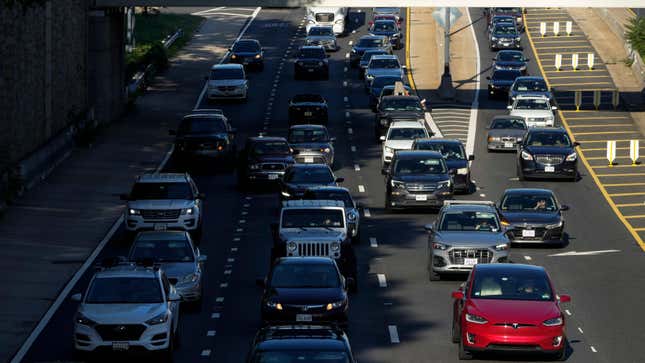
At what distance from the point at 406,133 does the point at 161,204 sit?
51.0 ft

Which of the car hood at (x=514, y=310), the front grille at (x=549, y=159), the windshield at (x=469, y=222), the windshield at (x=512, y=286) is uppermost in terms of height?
the windshield at (x=512, y=286)

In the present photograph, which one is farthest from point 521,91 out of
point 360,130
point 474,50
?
point 474,50

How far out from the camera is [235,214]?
44812mm

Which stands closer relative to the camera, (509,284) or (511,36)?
(509,284)

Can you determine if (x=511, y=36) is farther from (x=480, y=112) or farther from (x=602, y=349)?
(x=602, y=349)

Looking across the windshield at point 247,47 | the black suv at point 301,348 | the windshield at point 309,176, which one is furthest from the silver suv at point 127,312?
the windshield at point 247,47

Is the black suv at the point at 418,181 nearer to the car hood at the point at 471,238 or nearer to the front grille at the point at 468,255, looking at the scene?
the car hood at the point at 471,238

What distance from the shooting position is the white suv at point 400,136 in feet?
172

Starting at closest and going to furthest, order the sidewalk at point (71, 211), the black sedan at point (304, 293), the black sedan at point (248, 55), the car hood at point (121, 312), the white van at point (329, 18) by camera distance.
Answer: the car hood at point (121, 312), the black sedan at point (304, 293), the sidewalk at point (71, 211), the black sedan at point (248, 55), the white van at point (329, 18)

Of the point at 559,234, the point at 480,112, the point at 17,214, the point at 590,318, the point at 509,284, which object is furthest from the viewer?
the point at 480,112

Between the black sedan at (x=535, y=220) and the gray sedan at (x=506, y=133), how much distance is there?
15.8m

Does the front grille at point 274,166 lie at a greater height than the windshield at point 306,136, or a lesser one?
lesser

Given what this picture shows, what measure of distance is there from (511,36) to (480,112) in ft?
70.9

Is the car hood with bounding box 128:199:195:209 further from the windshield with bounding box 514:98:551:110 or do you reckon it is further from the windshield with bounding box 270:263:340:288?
the windshield with bounding box 514:98:551:110
